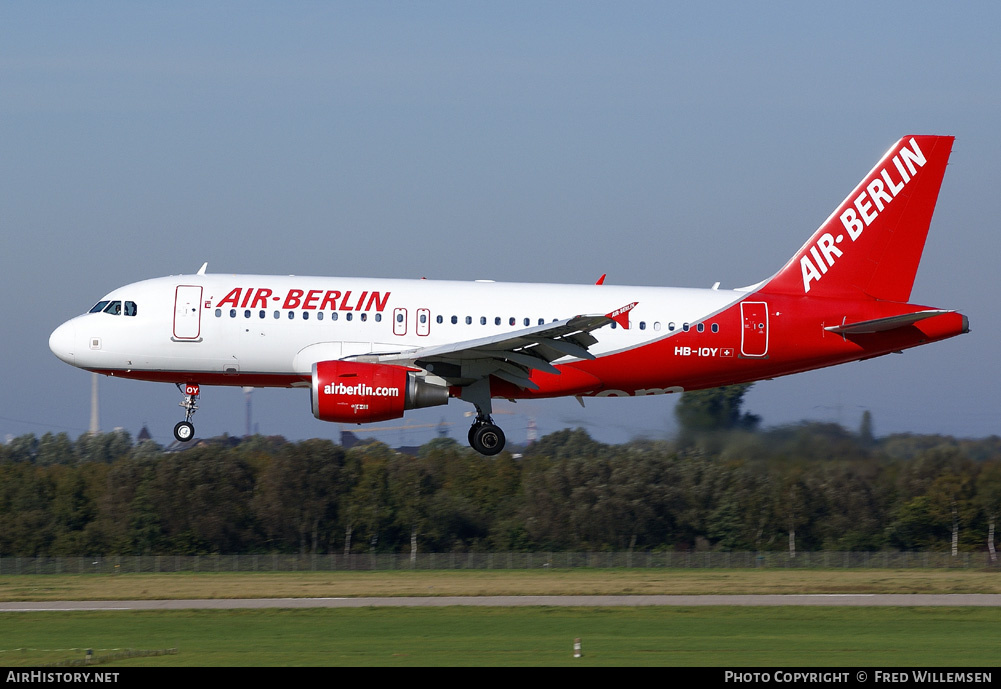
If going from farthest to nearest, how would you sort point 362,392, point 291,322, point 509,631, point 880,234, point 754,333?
point 880,234, point 754,333, point 291,322, point 362,392, point 509,631

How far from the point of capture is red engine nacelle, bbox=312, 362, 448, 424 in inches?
1125

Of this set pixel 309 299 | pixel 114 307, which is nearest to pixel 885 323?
pixel 309 299

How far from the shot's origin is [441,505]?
211 ft

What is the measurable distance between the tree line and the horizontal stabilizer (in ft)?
51.5

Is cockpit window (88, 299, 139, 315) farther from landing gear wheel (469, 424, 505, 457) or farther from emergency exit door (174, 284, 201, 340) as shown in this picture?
landing gear wheel (469, 424, 505, 457)

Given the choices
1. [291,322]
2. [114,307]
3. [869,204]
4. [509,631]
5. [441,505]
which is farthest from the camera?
[441,505]

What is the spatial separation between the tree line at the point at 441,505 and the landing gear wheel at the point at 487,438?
17304 millimetres

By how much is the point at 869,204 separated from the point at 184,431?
18599 millimetres

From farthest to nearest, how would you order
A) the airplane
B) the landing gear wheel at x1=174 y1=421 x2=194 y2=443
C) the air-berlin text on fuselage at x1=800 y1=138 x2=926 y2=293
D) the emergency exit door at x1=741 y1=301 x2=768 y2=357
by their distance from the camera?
the air-berlin text on fuselage at x1=800 y1=138 x2=926 y2=293 < the emergency exit door at x1=741 y1=301 x2=768 y2=357 < the landing gear wheel at x1=174 y1=421 x2=194 y2=443 < the airplane

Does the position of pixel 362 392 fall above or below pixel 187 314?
below

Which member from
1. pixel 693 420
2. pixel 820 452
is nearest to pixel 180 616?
pixel 693 420

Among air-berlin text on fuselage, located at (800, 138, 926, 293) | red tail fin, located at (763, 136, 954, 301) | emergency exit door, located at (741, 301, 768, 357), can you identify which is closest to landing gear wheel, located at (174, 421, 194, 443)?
emergency exit door, located at (741, 301, 768, 357)

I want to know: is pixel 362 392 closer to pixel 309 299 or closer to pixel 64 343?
pixel 309 299

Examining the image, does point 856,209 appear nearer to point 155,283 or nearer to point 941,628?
point 941,628
